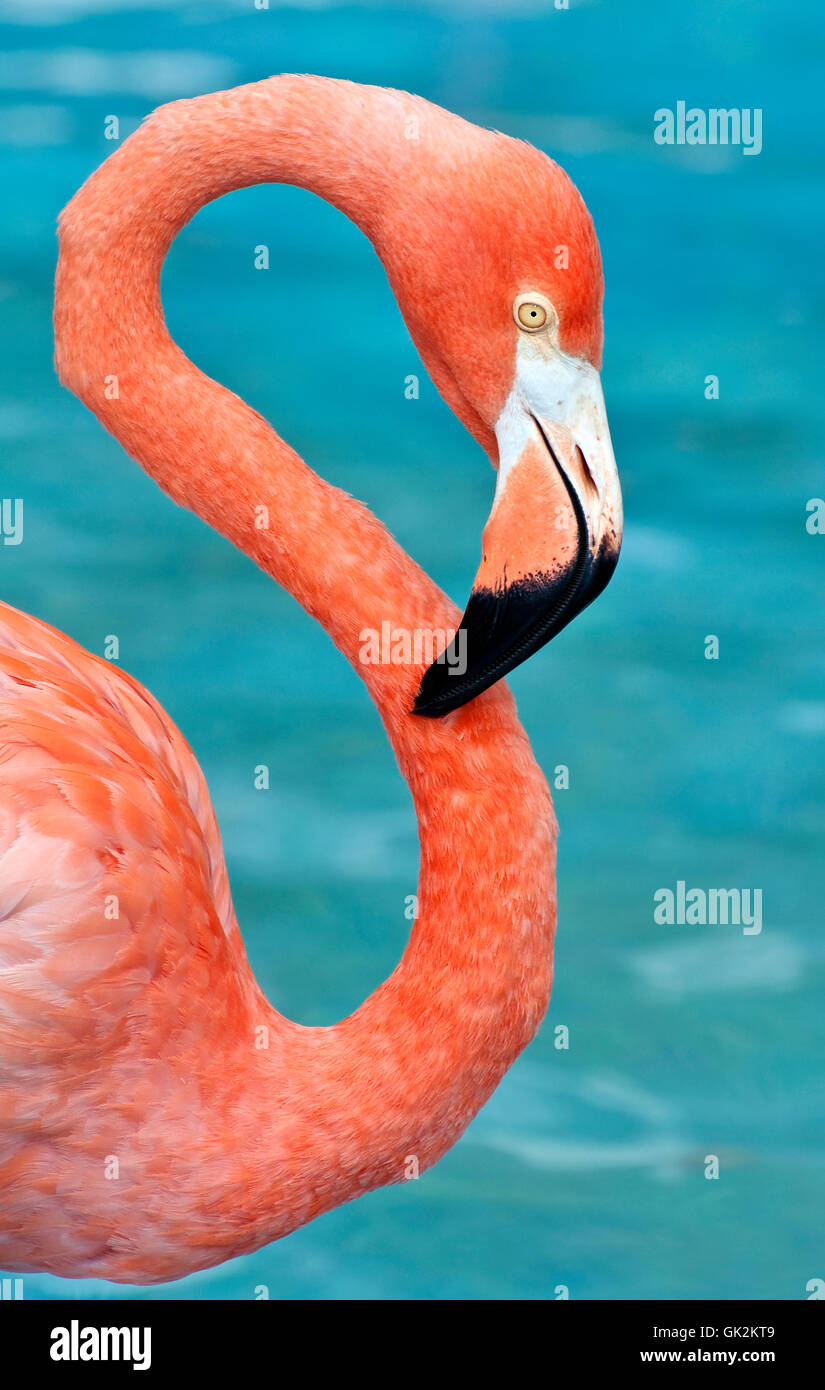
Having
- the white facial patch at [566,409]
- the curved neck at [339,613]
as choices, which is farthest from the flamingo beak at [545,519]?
the curved neck at [339,613]

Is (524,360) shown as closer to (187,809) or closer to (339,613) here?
(339,613)

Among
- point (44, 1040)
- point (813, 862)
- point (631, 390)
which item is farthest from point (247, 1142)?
point (631, 390)

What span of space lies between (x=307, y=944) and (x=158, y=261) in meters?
2.46

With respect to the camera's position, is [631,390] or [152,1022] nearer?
[152,1022]

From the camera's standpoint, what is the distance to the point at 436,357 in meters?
2.36

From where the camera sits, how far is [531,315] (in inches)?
86.7

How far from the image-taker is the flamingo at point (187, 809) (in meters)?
2.21

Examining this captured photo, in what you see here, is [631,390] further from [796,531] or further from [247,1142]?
[247,1142]

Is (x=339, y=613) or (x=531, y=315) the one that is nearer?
(x=531, y=315)

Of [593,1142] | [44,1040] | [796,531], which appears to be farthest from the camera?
[796,531]

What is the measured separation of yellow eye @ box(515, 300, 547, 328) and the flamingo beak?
0.12 feet

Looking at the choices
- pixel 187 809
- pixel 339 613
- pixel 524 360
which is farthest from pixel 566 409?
pixel 187 809

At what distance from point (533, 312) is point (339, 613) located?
0.55 metres

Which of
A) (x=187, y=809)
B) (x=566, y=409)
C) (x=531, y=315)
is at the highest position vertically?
(x=531, y=315)
